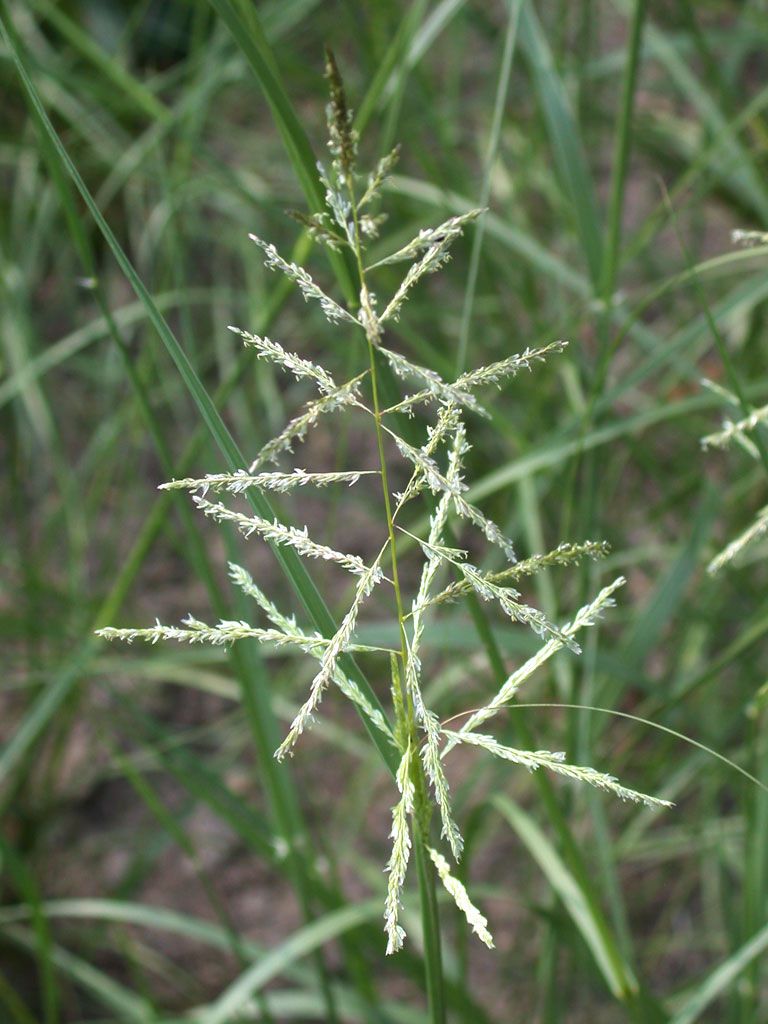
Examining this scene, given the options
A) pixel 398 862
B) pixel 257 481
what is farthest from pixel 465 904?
pixel 257 481

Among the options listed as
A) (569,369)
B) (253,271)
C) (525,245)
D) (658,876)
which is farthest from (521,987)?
(253,271)

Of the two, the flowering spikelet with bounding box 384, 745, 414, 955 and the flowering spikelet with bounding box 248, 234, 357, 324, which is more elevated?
the flowering spikelet with bounding box 248, 234, 357, 324

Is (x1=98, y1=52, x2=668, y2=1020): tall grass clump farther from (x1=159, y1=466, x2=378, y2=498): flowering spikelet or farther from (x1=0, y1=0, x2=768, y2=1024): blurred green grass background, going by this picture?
(x1=0, y1=0, x2=768, y2=1024): blurred green grass background

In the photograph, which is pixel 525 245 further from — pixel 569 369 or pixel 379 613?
pixel 379 613

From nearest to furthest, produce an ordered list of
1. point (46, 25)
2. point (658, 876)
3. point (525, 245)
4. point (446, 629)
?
point (446, 629), point (525, 245), point (658, 876), point (46, 25)

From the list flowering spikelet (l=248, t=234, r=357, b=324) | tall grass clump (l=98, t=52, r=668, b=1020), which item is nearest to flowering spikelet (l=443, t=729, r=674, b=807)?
tall grass clump (l=98, t=52, r=668, b=1020)

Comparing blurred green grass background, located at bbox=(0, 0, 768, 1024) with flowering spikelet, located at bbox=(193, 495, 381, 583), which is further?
blurred green grass background, located at bbox=(0, 0, 768, 1024)

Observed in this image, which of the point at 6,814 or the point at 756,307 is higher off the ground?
the point at 756,307

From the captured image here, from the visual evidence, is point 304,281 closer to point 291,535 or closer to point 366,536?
point 291,535

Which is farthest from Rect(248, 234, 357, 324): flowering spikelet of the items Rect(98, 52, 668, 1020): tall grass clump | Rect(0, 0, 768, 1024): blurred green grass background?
Rect(0, 0, 768, 1024): blurred green grass background
